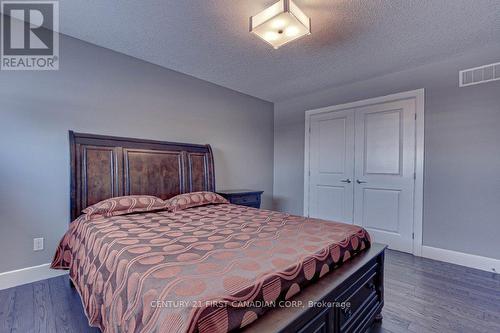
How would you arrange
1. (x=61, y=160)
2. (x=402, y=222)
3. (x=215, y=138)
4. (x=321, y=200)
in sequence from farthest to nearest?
(x=321, y=200)
(x=215, y=138)
(x=402, y=222)
(x=61, y=160)

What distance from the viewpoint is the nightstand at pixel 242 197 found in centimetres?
346

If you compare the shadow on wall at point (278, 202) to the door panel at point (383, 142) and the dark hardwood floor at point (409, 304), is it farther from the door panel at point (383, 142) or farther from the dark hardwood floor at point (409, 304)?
the dark hardwood floor at point (409, 304)

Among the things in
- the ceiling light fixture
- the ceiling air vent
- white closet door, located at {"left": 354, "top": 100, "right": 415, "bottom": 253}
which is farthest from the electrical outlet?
the ceiling air vent

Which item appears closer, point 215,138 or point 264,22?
point 264,22

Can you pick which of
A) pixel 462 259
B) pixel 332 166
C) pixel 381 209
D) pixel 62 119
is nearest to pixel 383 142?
pixel 332 166

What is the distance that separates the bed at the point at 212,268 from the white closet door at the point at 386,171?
72.6 inches

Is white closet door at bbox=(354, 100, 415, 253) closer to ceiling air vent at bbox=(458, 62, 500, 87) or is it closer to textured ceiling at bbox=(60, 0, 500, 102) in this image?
ceiling air vent at bbox=(458, 62, 500, 87)

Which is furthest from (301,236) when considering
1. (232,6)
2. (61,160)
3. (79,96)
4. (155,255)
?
(79,96)

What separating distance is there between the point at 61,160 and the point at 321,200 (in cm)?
370

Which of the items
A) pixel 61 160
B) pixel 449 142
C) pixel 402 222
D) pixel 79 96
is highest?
pixel 79 96

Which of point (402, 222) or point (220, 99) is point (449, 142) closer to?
point (402, 222)

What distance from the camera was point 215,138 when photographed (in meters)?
3.86
